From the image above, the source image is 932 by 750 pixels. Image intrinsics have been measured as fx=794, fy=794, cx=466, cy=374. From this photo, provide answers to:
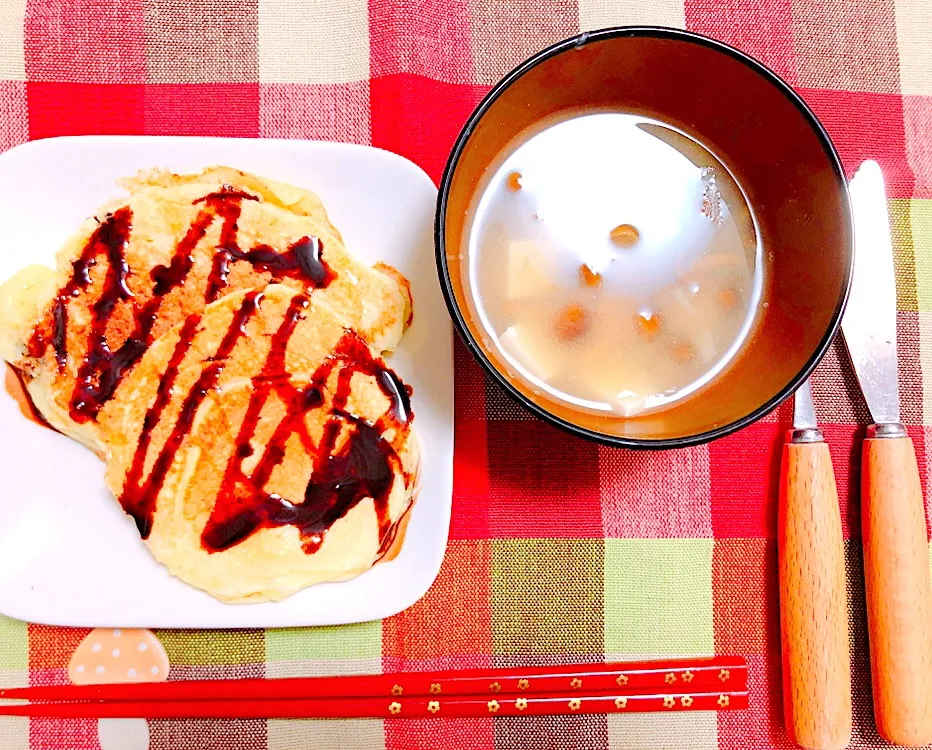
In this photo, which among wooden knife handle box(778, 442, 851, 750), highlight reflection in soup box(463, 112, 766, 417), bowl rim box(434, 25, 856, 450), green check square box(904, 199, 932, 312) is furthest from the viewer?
green check square box(904, 199, 932, 312)

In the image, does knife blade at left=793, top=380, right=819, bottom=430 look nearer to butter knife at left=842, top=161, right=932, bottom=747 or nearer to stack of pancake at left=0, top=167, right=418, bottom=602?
butter knife at left=842, top=161, right=932, bottom=747

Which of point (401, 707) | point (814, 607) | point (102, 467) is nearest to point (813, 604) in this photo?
point (814, 607)

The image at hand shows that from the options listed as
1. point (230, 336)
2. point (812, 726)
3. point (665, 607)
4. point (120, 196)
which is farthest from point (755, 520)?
point (120, 196)

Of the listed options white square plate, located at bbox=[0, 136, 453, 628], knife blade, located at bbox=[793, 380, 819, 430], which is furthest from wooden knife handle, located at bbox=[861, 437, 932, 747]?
white square plate, located at bbox=[0, 136, 453, 628]

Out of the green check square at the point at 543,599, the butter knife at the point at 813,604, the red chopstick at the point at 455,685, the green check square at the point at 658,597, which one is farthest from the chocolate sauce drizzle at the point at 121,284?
the butter knife at the point at 813,604

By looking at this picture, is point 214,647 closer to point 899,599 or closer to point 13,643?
point 13,643

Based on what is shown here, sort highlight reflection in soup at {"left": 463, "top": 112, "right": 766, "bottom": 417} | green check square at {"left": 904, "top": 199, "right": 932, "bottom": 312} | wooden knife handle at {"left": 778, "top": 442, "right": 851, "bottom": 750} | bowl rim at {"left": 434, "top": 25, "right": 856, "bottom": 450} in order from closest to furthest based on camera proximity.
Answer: bowl rim at {"left": 434, "top": 25, "right": 856, "bottom": 450} → highlight reflection in soup at {"left": 463, "top": 112, "right": 766, "bottom": 417} → wooden knife handle at {"left": 778, "top": 442, "right": 851, "bottom": 750} → green check square at {"left": 904, "top": 199, "right": 932, "bottom": 312}
